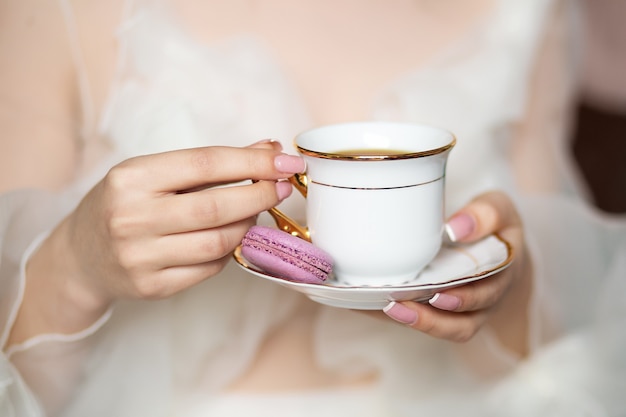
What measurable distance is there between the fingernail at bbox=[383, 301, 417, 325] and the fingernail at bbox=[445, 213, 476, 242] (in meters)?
0.16

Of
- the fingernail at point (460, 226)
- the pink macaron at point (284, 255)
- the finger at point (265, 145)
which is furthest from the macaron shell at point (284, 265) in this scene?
the fingernail at point (460, 226)

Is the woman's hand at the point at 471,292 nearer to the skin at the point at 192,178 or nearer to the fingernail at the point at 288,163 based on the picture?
the skin at the point at 192,178

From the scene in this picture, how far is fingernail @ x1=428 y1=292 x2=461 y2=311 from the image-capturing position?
31.2 inches

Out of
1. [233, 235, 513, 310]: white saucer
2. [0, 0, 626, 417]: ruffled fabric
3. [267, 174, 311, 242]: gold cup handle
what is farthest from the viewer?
[0, 0, 626, 417]: ruffled fabric

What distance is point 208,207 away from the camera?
73 cm

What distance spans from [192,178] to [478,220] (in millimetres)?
410

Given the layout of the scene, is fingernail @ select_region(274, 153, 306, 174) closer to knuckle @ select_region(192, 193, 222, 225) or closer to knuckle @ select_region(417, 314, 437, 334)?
knuckle @ select_region(192, 193, 222, 225)

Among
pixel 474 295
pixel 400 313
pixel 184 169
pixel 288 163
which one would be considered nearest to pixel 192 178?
pixel 184 169

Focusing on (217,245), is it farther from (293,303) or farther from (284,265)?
(293,303)

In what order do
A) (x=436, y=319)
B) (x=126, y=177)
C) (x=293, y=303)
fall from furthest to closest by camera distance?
(x=293, y=303)
(x=436, y=319)
(x=126, y=177)

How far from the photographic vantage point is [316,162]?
780 millimetres

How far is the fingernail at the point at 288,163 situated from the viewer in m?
0.77

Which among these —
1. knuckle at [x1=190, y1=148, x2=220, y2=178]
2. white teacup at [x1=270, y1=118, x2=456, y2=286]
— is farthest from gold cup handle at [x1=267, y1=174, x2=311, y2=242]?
knuckle at [x1=190, y1=148, x2=220, y2=178]

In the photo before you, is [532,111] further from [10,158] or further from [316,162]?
[10,158]
